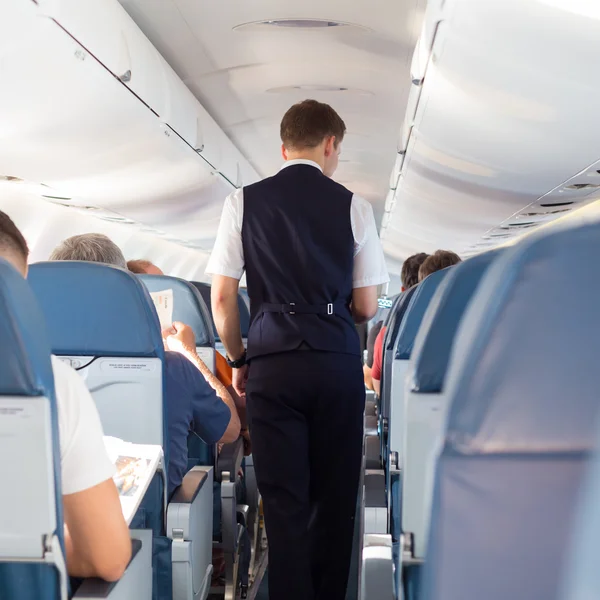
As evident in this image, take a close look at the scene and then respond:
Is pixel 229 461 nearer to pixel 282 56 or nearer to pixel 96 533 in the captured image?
pixel 96 533

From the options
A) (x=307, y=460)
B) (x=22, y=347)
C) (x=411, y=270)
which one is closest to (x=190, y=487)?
(x=307, y=460)

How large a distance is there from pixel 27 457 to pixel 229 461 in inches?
77.5

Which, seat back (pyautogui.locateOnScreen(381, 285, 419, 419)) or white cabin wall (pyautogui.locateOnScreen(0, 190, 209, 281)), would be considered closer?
seat back (pyautogui.locateOnScreen(381, 285, 419, 419))

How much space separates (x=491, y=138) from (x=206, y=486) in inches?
157

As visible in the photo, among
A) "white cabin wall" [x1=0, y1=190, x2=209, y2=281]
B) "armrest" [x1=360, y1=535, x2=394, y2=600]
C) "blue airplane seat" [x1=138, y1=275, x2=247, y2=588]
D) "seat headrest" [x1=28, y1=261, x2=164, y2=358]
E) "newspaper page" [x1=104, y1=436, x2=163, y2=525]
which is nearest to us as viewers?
"newspaper page" [x1=104, y1=436, x2=163, y2=525]

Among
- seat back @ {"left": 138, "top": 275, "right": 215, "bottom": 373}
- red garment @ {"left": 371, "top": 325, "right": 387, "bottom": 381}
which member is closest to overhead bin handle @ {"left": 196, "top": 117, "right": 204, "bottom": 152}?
red garment @ {"left": 371, "top": 325, "right": 387, "bottom": 381}

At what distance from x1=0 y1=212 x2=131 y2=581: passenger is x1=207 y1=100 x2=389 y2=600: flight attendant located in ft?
3.88

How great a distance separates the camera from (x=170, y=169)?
25.5 feet

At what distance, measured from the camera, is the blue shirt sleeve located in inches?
110

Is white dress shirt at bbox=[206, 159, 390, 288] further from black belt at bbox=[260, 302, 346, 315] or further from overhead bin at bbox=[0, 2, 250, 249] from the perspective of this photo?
overhead bin at bbox=[0, 2, 250, 249]

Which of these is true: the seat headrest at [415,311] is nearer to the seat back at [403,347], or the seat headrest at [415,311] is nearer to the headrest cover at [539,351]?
the seat back at [403,347]

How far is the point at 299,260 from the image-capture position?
278 centimetres

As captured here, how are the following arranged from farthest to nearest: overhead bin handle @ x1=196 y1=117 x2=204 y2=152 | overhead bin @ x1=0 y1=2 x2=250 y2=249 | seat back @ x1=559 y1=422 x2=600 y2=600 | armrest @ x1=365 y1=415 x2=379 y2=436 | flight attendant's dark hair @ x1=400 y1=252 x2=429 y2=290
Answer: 1. overhead bin handle @ x1=196 y1=117 x2=204 y2=152
2. flight attendant's dark hair @ x1=400 y1=252 x2=429 y2=290
3. armrest @ x1=365 y1=415 x2=379 y2=436
4. overhead bin @ x1=0 y1=2 x2=250 y2=249
5. seat back @ x1=559 y1=422 x2=600 y2=600

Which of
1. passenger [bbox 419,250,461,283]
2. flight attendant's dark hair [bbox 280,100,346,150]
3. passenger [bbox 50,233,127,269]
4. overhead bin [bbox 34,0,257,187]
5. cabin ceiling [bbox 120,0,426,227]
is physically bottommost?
passenger [bbox 50,233,127,269]
